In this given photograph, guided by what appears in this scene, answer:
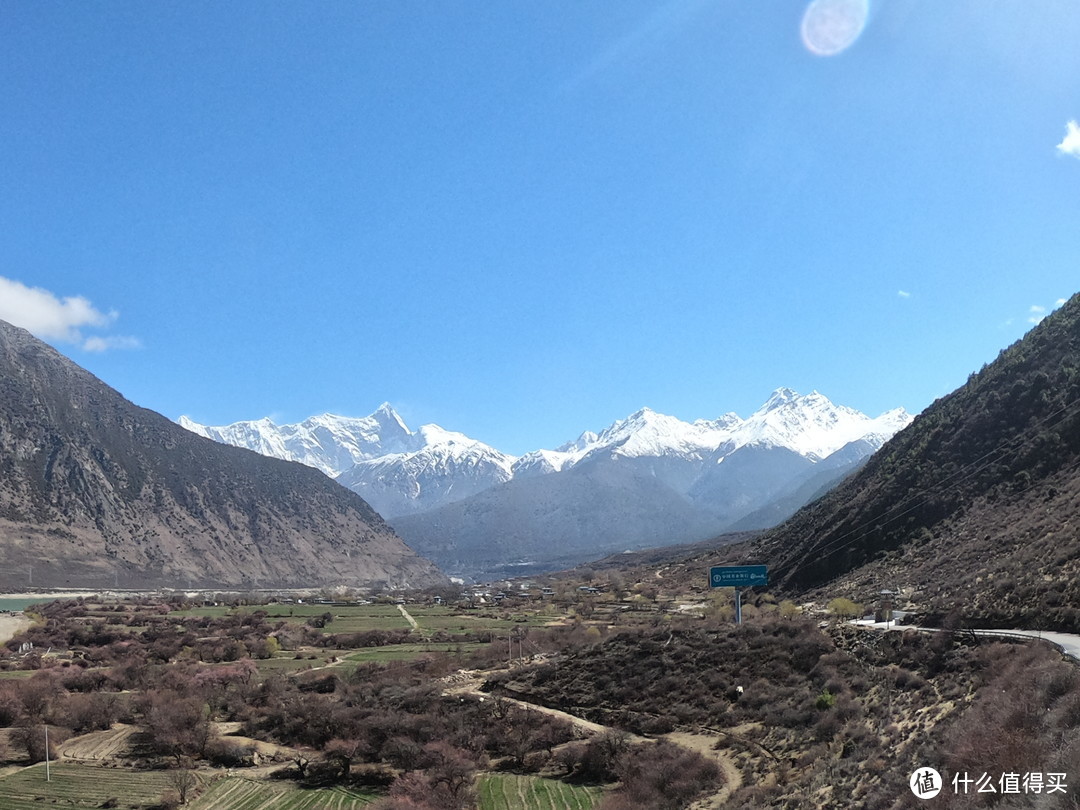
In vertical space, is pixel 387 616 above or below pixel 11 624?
below

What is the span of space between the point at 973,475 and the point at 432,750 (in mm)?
61153

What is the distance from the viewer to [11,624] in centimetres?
9975

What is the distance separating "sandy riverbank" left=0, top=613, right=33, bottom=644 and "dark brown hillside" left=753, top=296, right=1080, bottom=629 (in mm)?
97702

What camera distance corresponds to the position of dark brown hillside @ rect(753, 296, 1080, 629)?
132 ft

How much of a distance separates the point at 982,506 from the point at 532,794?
51915mm

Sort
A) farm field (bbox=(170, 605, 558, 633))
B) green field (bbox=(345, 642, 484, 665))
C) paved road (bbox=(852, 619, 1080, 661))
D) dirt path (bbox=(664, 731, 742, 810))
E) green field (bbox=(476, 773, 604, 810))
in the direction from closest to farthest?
paved road (bbox=(852, 619, 1080, 661)) → dirt path (bbox=(664, 731, 742, 810)) → green field (bbox=(476, 773, 604, 810)) → green field (bbox=(345, 642, 484, 665)) → farm field (bbox=(170, 605, 558, 633))

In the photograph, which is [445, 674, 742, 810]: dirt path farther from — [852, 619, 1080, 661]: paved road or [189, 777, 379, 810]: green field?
[189, 777, 379, 810]: green field

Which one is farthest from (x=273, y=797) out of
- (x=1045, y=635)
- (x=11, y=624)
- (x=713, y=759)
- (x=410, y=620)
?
(x=11, y=624)

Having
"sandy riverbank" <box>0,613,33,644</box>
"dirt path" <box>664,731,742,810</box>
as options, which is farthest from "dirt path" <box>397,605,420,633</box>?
"dirt path" <box>664,731,742,810</box>

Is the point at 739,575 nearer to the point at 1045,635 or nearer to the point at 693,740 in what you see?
the point at 693,740

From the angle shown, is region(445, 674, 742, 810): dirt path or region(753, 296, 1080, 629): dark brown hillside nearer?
region(445, 674, 742, 810): dirt path

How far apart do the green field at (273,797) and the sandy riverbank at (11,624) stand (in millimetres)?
67968

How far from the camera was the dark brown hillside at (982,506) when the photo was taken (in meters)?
40.2

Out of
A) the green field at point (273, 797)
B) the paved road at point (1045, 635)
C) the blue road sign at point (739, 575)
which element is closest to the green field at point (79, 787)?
the green field at point (273, 797)
